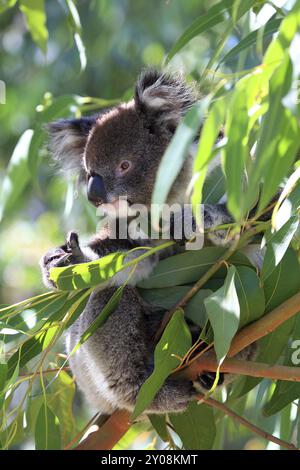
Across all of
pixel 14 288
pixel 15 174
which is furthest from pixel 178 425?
pixel 14 288

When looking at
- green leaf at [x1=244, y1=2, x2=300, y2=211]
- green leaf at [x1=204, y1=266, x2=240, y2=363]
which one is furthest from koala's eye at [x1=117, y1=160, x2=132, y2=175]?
green leaf at [x1=244, y1=2, x2=300, y2=211]

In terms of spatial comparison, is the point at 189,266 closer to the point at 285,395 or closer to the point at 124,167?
the point at 285,395

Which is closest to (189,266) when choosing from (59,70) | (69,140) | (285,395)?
(285,395)

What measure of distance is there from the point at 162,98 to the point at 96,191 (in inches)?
18.4

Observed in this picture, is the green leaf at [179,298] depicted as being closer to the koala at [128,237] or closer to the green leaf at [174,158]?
the koala at [128,237]

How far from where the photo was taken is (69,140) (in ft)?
11.5

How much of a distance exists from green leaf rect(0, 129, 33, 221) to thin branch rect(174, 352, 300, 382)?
1.11 metres

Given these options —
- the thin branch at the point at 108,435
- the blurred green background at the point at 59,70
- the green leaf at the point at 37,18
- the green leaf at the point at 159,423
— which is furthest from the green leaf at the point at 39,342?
the blurred green background at the point at 59,70

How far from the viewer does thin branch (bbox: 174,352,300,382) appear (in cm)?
216

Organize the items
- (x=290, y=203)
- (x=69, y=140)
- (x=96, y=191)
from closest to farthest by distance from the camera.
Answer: (x=290, y=203), (x=96, y=191), (x=69, y=140)

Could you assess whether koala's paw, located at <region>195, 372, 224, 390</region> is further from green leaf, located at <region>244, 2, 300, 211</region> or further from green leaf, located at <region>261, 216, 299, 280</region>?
green leaf, located at <region>244, 2, 300, 211</region>

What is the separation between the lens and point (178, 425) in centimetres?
287

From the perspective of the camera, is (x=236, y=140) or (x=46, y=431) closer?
(x=236, y=140)
